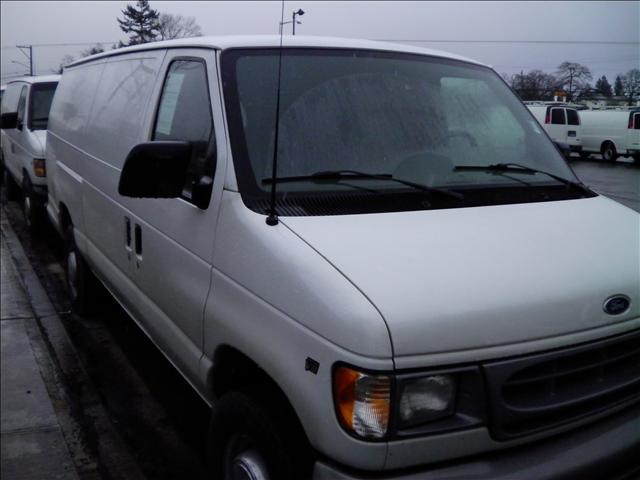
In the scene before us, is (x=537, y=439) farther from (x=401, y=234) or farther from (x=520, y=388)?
(x=401, y=234)

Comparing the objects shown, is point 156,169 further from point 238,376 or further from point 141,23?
point 141,23

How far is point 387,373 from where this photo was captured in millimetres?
1873

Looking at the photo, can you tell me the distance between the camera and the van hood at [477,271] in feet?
6.37

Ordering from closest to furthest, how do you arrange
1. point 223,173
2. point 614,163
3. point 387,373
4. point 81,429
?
1. point 387,373
2. point 223,173
3. point 81,429
4. point 614,163

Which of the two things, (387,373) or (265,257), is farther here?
(265,257)

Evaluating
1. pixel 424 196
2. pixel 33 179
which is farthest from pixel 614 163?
pixel 424 196

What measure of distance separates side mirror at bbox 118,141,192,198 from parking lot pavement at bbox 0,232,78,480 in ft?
5.60

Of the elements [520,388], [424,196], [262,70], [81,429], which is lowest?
[81,429]

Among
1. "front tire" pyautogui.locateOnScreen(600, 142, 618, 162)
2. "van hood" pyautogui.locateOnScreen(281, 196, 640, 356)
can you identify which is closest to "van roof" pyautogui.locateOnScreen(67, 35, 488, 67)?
"van hood" pyautogui.locateOnScreen(281, 196, 640, 356)

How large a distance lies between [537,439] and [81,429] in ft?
9.40

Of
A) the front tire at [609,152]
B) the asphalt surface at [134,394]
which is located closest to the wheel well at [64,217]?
the asphalt surface at [134,394]

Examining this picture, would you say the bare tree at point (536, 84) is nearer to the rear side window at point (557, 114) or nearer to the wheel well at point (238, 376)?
the rear side window at point (557, 114)

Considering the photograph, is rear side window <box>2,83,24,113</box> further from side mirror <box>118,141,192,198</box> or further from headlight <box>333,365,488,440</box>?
headlight <box>333,365,488,440</box>

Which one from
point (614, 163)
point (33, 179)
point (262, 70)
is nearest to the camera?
point (262, 70)
